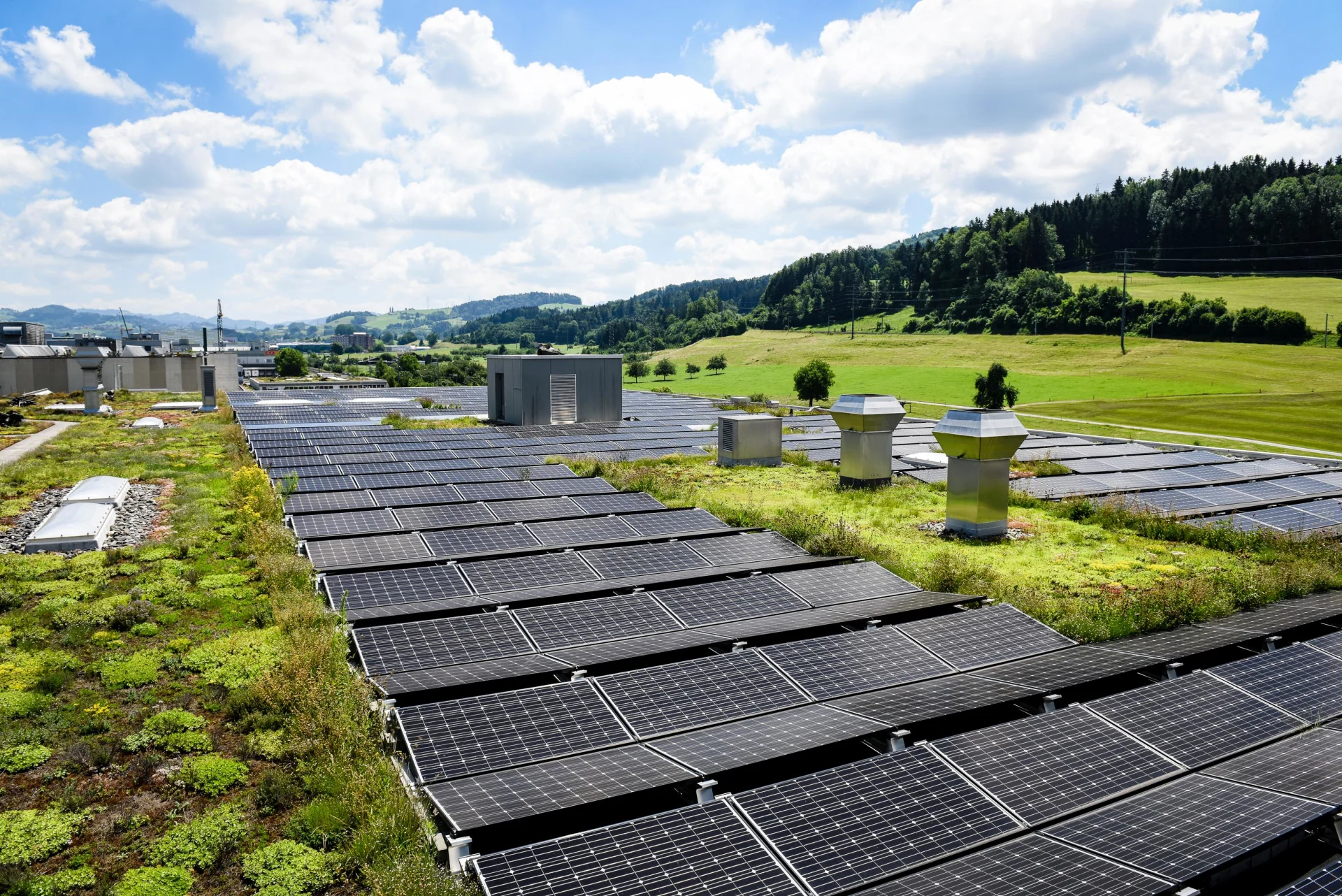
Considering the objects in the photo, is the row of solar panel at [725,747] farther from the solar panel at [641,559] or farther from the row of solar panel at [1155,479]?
the row of solar panel at [1155,479]

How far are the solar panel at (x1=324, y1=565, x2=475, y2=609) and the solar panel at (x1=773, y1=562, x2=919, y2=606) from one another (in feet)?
16.3

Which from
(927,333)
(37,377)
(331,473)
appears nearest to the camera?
(331,473)

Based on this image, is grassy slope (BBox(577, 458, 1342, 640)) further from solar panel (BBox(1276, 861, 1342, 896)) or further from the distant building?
the distant building

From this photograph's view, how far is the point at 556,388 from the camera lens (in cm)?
3750

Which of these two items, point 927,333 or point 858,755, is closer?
point 858,755

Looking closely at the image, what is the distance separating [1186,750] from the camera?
26.1ft

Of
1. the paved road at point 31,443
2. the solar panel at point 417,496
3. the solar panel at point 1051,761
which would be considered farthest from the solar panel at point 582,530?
the paved road at point 31,443

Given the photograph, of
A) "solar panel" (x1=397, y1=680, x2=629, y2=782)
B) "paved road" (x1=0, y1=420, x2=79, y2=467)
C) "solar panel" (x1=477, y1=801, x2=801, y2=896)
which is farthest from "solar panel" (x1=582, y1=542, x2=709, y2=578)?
"paved road" (x1=0, y1=420, x2=79, y2=467)

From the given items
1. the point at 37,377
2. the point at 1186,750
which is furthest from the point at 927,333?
the point at 1186,750

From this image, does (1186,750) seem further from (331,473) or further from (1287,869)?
(331,473)

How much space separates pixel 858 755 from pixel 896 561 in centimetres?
794

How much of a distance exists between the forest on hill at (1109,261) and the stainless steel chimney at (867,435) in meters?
103

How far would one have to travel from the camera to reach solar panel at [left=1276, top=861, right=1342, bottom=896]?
5770mm

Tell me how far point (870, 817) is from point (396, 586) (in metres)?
8.83
